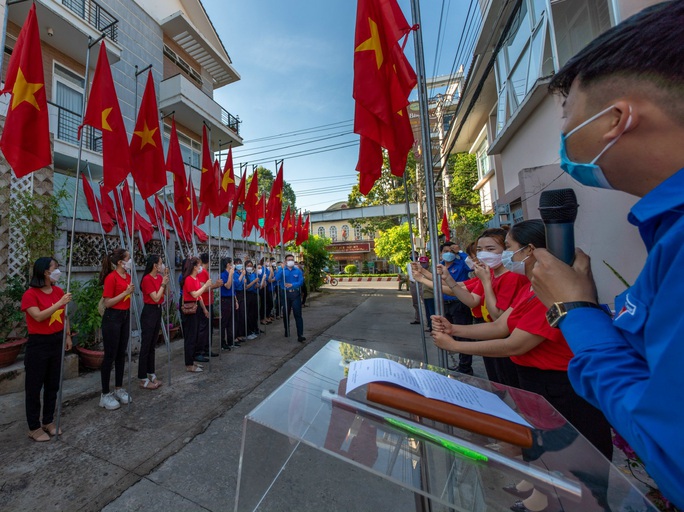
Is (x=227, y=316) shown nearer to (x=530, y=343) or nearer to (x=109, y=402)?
(x=109, y=402)

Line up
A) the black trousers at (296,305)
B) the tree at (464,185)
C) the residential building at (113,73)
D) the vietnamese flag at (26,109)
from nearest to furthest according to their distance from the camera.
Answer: the vietnamese flag at (26,109), the residential building at (113,73), the black trousers at (296,305), the tree at (464,185)

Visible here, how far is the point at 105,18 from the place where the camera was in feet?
28.9

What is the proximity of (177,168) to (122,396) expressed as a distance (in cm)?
342

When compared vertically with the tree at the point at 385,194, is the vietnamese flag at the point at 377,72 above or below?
below

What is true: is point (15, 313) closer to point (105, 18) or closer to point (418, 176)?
point (105, 18)

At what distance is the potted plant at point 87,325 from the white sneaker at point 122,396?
1.38 meters

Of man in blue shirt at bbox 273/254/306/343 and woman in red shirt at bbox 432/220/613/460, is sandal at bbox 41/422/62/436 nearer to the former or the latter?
woman in red shirt at bbox 432/220/613/460

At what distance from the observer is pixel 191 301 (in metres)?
4.54

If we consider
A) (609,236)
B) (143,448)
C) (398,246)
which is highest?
(398,246)

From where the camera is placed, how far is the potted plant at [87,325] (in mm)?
4484

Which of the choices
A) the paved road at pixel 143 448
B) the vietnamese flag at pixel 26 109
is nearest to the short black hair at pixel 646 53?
the paved road at pixel 143 448

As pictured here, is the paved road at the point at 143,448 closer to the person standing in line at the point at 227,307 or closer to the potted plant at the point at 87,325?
the potted plant at the point at 87,325

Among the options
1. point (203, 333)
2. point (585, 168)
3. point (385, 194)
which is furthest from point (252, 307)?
point (385, 194)

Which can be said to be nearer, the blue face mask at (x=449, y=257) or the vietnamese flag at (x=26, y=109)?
the vietnamese flag at (x=26, y=109)
